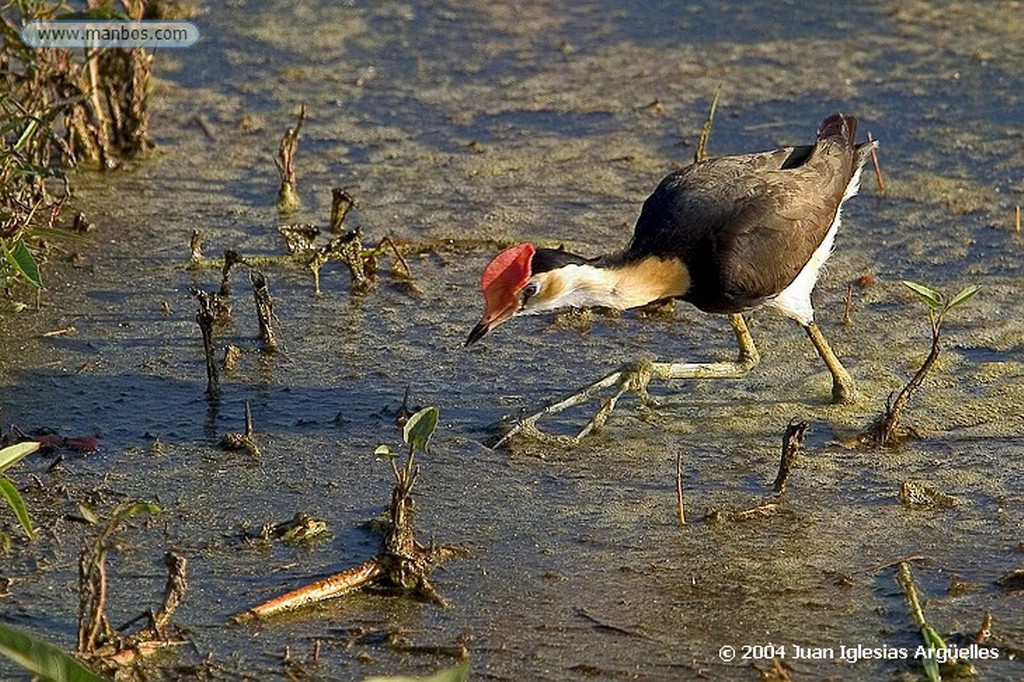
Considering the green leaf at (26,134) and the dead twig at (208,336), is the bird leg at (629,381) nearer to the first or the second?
the dead twig at (208,336)

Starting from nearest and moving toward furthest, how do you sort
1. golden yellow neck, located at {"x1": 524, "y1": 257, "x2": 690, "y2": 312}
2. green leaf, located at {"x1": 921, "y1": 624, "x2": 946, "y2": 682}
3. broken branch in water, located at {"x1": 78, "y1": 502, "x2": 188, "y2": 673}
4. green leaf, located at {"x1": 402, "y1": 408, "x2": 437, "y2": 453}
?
broken branch in water, located at {"x1": 78, "y1": 502, "x2": 188, "y2": 673}
green leaf, located at {"x1": 921, "y1": 624, "x2": 946, "y2": 682}
green leaf, located at {"x1": 402, "y1": 408, "x2": 437, "y2": 453}
golden yellow neck, located at {"x1": 524, "y1": 257, "x2": 690, "y2": 312}

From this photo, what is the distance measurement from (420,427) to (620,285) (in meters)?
1.64

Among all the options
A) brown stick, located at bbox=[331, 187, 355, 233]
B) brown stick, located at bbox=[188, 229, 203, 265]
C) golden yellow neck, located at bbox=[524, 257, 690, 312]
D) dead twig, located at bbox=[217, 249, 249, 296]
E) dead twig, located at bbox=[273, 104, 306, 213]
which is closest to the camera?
golden yellow neck, located at bbox=[524, 257, 690, 312]

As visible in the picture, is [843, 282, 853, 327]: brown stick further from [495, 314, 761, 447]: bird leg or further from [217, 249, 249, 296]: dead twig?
Answer: [217, 249, 249, 296]: dead twig

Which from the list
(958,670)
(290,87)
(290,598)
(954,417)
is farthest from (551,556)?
(290,87)

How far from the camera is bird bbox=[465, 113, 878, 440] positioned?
582 centimetres

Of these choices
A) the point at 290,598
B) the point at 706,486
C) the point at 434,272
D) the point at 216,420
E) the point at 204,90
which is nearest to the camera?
the point at 290,598

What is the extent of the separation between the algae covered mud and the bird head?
15.2 inches

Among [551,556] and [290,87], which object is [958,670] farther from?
[290,87]

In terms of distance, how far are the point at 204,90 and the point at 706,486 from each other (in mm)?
5099

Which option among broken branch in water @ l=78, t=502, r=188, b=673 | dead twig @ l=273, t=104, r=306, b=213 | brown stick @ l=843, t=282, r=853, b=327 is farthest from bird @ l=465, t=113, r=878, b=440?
dead twig @ l=273, t=104, r=306, b=213

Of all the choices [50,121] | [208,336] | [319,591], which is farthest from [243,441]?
[50,121]

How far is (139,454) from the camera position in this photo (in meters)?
5.61

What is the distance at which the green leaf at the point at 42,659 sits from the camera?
3445 mm
